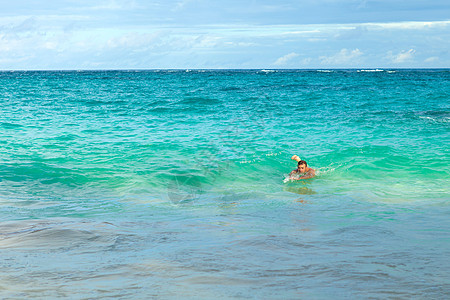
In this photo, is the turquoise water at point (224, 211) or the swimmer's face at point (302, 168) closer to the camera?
the turquoise water at point (224, 211)

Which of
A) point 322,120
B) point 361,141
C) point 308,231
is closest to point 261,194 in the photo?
point 308,231

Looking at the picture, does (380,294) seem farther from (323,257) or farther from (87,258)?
(87,258)

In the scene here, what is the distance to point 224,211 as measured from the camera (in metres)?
9.00

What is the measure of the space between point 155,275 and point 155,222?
2731 millimetres

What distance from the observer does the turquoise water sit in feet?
17.3

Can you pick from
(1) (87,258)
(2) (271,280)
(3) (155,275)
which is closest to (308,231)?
(2) (271,280)

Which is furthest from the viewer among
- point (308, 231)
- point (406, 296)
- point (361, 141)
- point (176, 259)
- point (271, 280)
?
point (361, 141)

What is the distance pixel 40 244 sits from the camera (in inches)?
258

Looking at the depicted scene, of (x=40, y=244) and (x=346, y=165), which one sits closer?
(x=40, y=244)

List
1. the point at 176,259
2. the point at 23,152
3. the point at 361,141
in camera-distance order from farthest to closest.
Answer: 1. the point at 361,141
2. the point at 23,152
3. the point at 176,259

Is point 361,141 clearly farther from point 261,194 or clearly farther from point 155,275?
point 155,275

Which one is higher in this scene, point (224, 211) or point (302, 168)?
point (302, 168)

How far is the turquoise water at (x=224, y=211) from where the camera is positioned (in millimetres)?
5277

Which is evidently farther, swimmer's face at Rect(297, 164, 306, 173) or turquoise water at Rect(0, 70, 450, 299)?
swimmer's face at Rect(297, 164, 306, 173)
